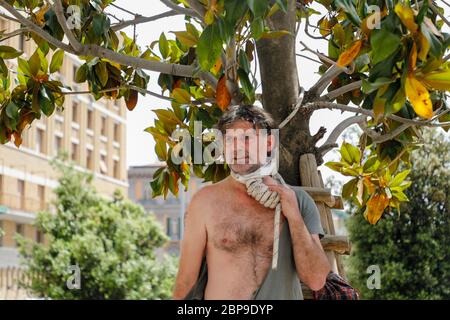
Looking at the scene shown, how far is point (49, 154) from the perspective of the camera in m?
41.5

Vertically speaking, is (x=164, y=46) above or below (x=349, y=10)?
above

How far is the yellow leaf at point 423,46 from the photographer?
342cm

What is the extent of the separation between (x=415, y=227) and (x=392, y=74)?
44.7 feet

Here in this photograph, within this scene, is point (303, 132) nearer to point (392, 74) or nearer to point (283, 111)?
point (283, 111)

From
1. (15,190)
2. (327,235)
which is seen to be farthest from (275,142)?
(15,190)

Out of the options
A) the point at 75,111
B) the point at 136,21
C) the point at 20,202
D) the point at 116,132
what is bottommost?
the point at 136,21

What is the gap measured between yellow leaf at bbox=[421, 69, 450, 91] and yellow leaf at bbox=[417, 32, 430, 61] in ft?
0.36

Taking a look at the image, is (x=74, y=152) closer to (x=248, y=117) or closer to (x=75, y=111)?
(x=75, y=111)

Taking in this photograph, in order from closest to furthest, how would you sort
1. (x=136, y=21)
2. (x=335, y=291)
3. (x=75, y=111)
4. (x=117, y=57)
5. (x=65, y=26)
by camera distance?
(x=335, y=291)
(x=65, y=26)
(x=117, y=57)
(x=136, y=21)
(x=75, y=111)

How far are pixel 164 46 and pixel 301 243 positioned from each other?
10.8ft

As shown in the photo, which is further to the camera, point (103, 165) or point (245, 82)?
point (103, 165)

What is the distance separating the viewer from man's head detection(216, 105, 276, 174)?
3.44m

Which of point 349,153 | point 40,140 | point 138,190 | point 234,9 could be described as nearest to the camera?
point 234,9

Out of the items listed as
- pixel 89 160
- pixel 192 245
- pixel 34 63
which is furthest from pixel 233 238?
pixel 89 160
